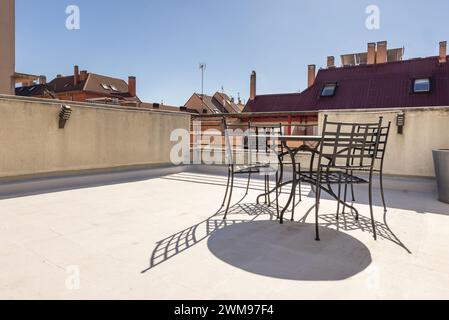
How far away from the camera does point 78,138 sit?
4711mm

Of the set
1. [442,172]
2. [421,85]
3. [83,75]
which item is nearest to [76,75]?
[83,75]

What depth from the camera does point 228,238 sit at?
2365mm

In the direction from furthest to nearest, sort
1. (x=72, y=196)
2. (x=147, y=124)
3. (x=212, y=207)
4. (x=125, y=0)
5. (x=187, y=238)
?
(x=125, y=0)
(x=147, y=124)
(x=72, y=196)
(x=212, y=207)
(x=187, y=238)

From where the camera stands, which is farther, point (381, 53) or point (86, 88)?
point (86, 88)

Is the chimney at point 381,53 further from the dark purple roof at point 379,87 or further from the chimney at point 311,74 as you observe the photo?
the chimney at point 311,74

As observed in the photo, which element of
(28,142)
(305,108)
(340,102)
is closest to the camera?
(28,142)

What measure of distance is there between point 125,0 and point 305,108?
1322 centimetres

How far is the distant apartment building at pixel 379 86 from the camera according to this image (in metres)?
15.4

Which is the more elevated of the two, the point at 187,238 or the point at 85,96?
the point at 85,96

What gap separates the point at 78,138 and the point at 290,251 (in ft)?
12.9

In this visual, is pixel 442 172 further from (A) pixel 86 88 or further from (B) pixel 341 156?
(A) pixel 86 88
